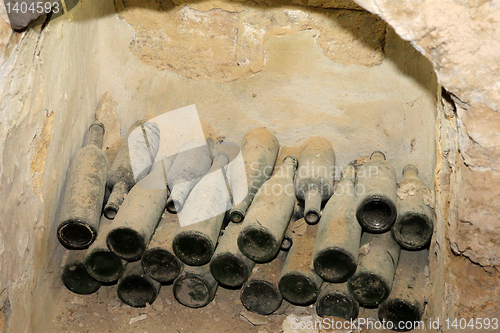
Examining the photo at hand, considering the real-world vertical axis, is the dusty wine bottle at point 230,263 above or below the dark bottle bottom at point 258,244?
below

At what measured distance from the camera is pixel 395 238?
2.41m

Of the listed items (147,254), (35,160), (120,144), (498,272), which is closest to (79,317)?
(147,254)

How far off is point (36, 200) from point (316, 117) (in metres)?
1.91

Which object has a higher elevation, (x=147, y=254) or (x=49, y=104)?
(x=49, y=104)

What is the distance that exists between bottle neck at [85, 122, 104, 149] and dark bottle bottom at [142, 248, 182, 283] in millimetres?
929

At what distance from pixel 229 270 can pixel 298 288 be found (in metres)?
0.39

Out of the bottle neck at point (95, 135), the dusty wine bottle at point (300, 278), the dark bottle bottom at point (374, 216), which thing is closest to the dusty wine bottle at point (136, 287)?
the dusty wine bottle at point (300, 278)

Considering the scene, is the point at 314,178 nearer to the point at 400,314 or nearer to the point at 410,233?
the point at 410,233

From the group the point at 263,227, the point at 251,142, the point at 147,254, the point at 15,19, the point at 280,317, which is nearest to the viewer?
the point at 15,19

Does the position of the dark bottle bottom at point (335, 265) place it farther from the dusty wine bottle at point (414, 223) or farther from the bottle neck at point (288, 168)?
the bottle neck at point (288, 168)

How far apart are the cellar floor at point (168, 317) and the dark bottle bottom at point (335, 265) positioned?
0.39 meters

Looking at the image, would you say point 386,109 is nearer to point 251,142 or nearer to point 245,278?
point 251,142

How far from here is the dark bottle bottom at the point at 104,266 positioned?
251 cm

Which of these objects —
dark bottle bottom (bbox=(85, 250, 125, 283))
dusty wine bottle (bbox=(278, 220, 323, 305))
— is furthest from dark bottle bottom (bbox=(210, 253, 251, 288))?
dark bottle bottom (bbox=(85, 250, 125, 283))
